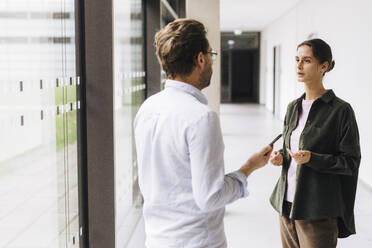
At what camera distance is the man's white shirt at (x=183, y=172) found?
1395 mm

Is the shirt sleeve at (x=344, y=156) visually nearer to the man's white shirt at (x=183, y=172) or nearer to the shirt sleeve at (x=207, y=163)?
the man's white shirt at (x=183, y=172)

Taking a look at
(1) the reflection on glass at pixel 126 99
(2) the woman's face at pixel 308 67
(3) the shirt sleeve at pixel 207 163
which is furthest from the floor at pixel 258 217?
(3) the shirt sleeve at pixel 207 163

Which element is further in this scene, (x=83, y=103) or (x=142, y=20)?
(x=142, y=20)

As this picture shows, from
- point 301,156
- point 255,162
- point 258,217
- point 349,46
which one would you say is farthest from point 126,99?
point 349,46

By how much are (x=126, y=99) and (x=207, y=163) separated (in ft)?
9.21

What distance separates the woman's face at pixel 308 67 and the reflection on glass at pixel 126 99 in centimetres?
174

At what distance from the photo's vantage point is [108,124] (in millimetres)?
2545

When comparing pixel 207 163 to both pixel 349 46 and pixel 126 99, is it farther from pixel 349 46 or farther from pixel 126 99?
pixel 349 46

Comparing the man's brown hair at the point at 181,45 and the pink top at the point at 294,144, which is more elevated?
the man's brown hair at the point at 181,45

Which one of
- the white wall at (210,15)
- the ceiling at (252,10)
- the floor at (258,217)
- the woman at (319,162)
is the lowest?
the floor at (258,217)

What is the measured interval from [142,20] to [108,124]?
8.31ft

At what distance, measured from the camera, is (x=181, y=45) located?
1.47m

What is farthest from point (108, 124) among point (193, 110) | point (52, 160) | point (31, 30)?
point (193, 110)

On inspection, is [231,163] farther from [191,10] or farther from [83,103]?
[83,103]
